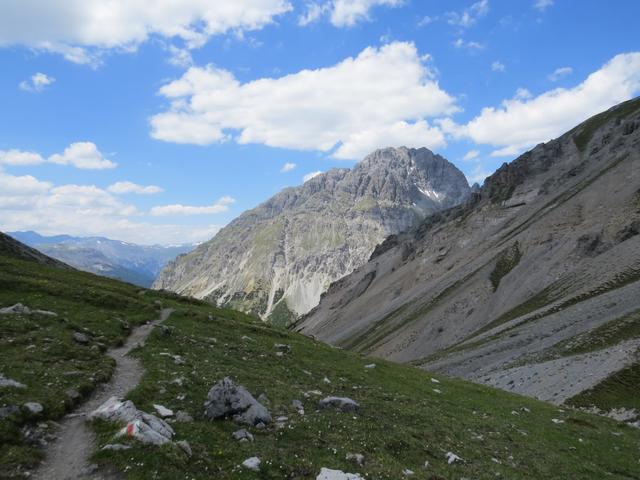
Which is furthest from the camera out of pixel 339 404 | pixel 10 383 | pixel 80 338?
pixel 80 338

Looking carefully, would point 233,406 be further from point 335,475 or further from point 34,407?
point 34,407

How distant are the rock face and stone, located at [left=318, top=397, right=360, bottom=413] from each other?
3539cm

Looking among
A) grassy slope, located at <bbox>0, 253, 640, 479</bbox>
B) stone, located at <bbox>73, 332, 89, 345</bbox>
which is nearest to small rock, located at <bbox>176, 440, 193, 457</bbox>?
grassy slope, located at <bbox>0, 253, 640, 479</bbox>

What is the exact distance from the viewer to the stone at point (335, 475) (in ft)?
46.9

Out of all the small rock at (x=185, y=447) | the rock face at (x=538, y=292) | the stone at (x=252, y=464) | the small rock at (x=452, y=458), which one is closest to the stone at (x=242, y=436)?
the stone at (x=252, y=464)

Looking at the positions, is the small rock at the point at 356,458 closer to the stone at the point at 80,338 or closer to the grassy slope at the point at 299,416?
the grassy slope at the point at 299,416

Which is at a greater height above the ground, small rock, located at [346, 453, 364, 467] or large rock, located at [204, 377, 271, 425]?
large rock, located at [204, 377, 271, 425]

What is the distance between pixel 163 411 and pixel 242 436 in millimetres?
3687

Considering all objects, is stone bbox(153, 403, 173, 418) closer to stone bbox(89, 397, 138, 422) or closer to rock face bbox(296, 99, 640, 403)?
stone bbox(89, 397, 138, 422)

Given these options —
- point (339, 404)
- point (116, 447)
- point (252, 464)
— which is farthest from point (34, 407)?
point (339, 404)

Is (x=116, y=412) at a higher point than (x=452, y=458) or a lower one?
higher

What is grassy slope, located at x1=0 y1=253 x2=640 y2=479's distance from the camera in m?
15.2

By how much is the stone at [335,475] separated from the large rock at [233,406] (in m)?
A: 4.61

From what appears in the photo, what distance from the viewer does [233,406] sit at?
18.6 metres
